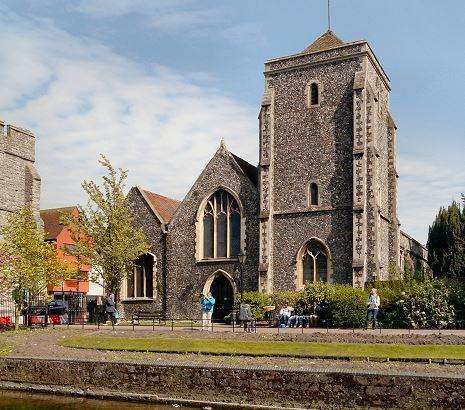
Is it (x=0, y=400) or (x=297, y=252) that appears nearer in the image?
(x=0, y=400)

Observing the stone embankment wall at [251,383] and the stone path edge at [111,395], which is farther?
the stone path edge at [111,395]

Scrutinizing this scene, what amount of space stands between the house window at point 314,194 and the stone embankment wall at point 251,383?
1935 cm

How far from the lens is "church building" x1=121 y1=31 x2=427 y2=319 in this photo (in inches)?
1249

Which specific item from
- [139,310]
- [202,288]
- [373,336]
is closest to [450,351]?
[373,336]

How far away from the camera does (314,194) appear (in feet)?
109

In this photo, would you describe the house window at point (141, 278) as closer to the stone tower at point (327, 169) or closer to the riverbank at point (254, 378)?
the stone tower at point (327, 169)

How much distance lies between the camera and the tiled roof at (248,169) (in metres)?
35.6

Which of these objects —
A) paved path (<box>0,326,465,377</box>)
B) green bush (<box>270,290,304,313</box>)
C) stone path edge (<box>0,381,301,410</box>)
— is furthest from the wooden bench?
stone path edge (<box>0,381,301,410</box>)

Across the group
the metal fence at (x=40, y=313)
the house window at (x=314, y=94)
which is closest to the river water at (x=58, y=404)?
the metal fence at (x=40, y=313)

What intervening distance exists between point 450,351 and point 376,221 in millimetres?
13570

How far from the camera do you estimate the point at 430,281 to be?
90.9ft

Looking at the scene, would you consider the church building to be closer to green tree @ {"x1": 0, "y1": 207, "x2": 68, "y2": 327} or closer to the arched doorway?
the arched doorway

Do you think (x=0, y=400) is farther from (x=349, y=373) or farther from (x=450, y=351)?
(x=450, y=351)

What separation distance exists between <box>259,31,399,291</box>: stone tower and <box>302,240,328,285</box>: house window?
248 mm
